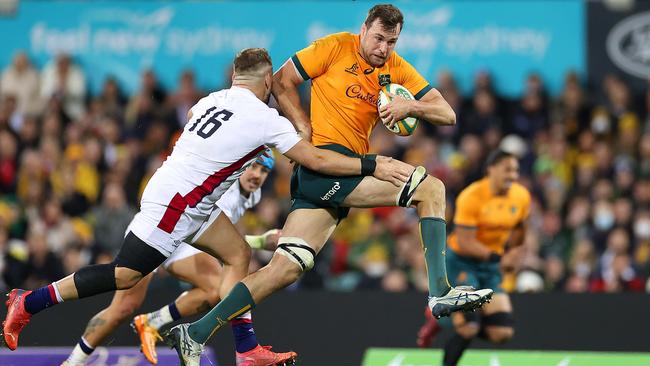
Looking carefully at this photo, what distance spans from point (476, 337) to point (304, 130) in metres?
3.21

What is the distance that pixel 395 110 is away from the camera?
7840 millimetres

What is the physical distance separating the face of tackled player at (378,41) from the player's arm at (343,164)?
707mm

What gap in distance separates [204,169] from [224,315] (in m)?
0.98

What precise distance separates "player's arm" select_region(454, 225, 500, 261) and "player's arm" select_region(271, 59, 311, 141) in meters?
2.89

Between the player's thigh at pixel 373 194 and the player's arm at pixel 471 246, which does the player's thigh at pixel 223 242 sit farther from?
the player's arm at pixel 471 246

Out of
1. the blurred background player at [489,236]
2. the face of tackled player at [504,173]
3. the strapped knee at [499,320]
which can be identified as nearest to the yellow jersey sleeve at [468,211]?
the blurred background player at [489,236]

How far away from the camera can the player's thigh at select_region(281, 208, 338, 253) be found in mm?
8117

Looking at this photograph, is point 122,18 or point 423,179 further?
point 122,18

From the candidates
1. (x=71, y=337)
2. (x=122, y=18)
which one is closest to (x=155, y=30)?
(x=122, y=18)

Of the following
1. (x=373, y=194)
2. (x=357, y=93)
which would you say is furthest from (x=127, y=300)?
(x=357, y=93)

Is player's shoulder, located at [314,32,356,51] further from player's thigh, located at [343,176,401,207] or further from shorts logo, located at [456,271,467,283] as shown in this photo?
shorts logo, located at [456,271,467,283]

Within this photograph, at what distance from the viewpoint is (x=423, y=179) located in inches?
311

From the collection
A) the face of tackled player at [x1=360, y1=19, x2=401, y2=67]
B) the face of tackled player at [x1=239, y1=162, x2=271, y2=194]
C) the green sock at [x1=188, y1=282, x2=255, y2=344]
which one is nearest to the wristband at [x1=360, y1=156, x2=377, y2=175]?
the face of tackled player at [x1=360, y1=19, x2=401, y2=67]

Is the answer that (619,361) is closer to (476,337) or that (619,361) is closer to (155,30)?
(476,337)
